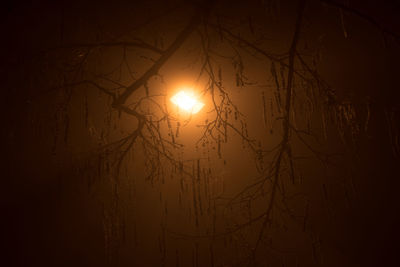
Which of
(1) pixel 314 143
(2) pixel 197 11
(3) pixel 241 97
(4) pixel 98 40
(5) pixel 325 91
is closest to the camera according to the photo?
(2) pixel 197 11

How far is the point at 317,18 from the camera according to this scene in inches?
87.5

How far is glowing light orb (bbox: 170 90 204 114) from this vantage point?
207 centimetres

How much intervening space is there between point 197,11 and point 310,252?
2.12 meters

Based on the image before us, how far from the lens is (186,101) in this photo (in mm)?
2076

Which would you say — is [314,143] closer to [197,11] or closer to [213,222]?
[213,222]

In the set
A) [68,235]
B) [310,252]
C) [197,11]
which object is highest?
[197,11]

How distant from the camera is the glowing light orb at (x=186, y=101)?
2.07m

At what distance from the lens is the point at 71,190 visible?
2.62m

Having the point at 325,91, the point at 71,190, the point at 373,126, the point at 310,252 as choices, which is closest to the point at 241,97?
the point at 325,91

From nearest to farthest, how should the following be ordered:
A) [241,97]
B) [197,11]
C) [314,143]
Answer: [197,11], [241,97], [314,143]

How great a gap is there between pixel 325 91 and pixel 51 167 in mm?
2132

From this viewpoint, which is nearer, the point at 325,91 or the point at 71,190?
the point at 325,91

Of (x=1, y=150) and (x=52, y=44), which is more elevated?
(x=52, y=44)

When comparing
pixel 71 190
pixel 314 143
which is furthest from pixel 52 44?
pixel 314 143
